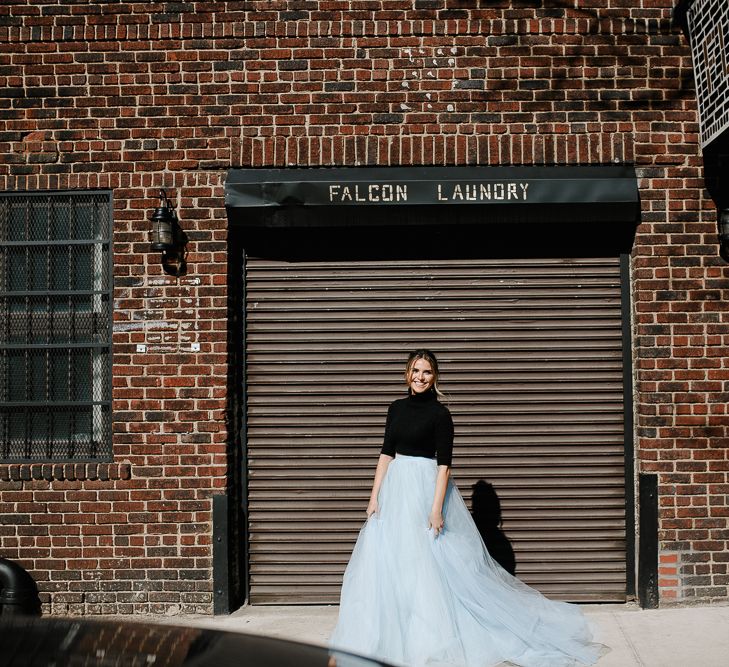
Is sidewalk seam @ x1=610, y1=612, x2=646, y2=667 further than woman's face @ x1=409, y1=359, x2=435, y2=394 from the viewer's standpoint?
No

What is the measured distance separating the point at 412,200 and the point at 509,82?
1285 millimetres

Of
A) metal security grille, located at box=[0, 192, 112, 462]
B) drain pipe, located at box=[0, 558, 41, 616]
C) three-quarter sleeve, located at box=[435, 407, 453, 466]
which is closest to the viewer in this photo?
three-quarter sleeve, located at box=[435, 407, 453, 466]

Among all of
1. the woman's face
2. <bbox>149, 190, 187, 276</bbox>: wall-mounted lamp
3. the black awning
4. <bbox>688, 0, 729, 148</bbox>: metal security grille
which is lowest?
the woman's face

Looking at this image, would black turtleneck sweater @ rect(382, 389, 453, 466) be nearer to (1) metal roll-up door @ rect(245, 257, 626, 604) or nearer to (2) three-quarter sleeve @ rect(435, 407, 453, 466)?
(2) three-quarter sleeve @ rect(435, 407, 453, 466)

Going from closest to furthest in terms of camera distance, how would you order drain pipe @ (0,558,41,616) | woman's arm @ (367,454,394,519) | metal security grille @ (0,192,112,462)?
woman's arm @ (367,454,394,519)
drain pipe @ (0,558,41,616)
metal security grille @ (0,192,112,462)

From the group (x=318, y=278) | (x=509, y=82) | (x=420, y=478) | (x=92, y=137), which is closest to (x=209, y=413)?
(x=318, y=278)

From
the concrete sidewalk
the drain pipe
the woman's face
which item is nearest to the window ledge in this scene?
the drain pipe

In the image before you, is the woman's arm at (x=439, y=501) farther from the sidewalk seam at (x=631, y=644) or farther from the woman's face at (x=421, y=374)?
the sidewalk seam at (x=631, y=644)

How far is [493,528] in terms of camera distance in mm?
6539

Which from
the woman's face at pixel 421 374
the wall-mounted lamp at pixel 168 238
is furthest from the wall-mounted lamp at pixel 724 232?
the wall-mounted lamp at pixel 168 238

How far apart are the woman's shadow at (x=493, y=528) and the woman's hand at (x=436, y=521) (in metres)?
1.51

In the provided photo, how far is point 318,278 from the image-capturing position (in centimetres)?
673

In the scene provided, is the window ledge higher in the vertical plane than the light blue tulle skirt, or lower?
higher

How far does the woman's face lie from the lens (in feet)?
17.3
